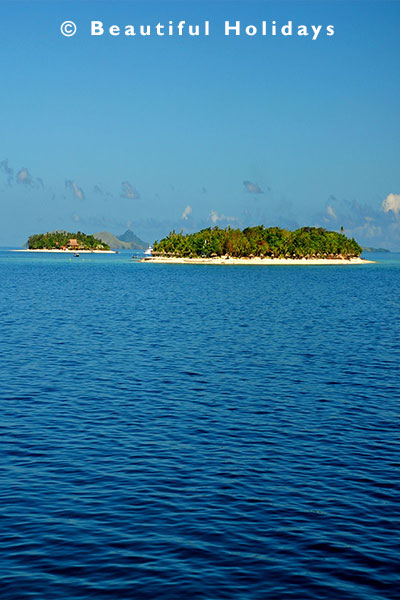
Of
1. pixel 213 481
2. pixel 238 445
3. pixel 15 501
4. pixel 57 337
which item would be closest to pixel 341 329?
pixel 57 337

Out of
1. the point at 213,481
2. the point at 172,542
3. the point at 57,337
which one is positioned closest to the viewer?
the point at 172,542

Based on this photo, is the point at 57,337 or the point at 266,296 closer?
the point at 57,337

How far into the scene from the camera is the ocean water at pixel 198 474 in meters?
16.9

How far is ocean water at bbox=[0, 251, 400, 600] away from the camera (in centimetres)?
1692

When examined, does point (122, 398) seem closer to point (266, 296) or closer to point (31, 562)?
point (31, 562)

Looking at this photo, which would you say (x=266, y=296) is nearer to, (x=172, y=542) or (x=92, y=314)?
(x=92, y=314)

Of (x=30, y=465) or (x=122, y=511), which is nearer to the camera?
(x=122, y=511)

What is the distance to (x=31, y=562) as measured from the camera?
17312 millimetres

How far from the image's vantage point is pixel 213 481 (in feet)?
76.9

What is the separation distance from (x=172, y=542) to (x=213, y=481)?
508 cm

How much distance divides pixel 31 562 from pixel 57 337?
148 ft

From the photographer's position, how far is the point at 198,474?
79.2 feet

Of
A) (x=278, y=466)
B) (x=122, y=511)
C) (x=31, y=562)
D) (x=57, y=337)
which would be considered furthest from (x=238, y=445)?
(x=57, y=337)

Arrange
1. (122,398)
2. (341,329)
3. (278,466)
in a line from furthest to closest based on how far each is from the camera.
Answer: (341,329)
(122,398)
(278,466)
